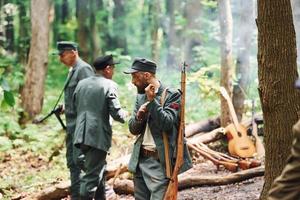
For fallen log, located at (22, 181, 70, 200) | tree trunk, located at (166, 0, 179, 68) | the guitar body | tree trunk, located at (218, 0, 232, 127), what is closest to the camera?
fallen log, located at (22, 181, 70, 200)

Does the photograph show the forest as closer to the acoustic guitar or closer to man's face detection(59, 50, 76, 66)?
the acoustic guitar

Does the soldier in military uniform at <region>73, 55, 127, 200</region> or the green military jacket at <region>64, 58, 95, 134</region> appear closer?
the soldier in military uniform at <region>73, 55, 127, 200</region>

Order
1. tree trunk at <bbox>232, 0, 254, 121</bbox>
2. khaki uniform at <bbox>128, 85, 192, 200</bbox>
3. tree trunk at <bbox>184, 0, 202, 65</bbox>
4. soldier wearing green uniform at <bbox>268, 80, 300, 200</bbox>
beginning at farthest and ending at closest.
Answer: tree trunk at <bbox>184, 0, 202, 65</bbox>
tree trunk at <bbox>232, 0, 254, 121</bbox>
khaki uniform at <bbox>128, 85, 192, 200</bbox>
soldier wearing green uniform at <bbox>268, 80, 300, 200</bbox>

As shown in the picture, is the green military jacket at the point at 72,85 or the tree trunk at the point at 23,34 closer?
the green military jacket at the point at 72,85

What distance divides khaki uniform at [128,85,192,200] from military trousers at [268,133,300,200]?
8.30 feet

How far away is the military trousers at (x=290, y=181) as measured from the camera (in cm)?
294

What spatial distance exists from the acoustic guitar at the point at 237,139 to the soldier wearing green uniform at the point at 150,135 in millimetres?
4393

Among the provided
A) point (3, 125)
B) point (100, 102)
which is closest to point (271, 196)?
point (100, 102)

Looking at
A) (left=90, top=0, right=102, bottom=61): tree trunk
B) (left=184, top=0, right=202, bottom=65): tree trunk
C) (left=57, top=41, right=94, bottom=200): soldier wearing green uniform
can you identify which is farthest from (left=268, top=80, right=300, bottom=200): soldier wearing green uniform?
(left=90, top=0, right=102, bottom=61): tree trunk

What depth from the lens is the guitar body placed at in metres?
10.1

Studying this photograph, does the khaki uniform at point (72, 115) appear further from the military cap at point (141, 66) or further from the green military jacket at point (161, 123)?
the military cap at point (141, 66)

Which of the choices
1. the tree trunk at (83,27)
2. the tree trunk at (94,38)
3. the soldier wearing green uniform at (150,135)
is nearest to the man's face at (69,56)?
the soldier wearing green uniform at (150,135)

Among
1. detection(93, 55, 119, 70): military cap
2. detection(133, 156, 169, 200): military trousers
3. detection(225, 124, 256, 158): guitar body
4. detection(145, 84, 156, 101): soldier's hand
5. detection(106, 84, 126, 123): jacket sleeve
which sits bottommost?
detection(225, 124, 256, 158): guitar body

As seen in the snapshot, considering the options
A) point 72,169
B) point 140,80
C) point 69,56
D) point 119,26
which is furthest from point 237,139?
point 119,26
